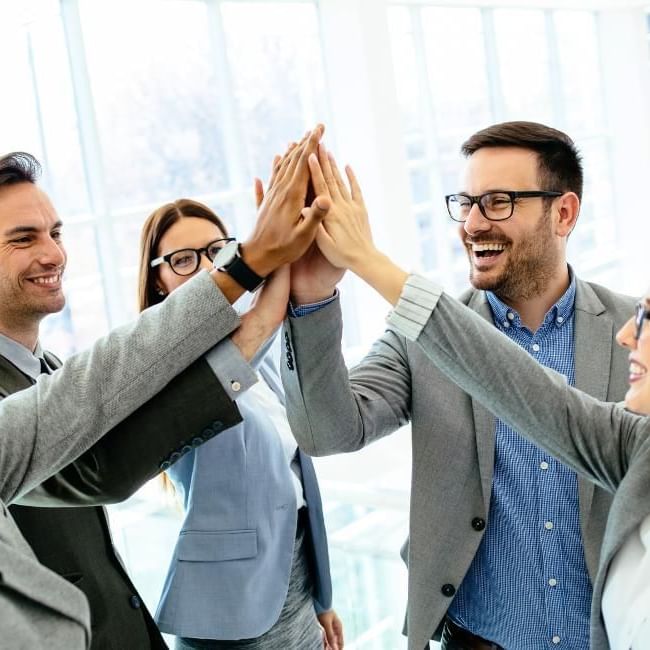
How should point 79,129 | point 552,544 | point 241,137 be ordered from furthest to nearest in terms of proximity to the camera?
point 241,137, point 79,129, point 552,544

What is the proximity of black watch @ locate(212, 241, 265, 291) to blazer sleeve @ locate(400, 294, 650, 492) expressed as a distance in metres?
0.28

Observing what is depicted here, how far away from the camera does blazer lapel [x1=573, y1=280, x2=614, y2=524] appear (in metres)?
1.83

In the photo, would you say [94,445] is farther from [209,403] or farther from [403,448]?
[403,448]

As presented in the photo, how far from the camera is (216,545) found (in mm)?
2064

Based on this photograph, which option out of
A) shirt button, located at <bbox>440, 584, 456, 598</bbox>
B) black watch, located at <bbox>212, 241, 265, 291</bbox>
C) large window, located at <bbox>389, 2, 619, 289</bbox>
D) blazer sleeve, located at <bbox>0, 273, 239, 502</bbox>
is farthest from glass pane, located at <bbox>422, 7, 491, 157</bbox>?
blazer sleeve, located at <bbox>0, 273, 239, 502</bbox>

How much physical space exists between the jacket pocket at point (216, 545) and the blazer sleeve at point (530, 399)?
0.69 meters

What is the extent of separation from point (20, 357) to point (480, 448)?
0.99 metres

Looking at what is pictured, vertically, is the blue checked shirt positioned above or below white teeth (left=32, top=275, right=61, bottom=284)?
below

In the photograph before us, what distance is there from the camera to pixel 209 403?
5.01 feet

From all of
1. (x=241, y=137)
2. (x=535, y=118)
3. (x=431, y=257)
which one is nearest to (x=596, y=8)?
(x=535, y=118)

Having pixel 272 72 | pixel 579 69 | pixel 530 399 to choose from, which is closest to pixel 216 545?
pixel 530 399

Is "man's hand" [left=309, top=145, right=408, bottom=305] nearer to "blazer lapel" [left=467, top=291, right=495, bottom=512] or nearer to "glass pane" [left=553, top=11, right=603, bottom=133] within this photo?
"blazer lapel" [left=467, top=291, right=495, bottom=512]

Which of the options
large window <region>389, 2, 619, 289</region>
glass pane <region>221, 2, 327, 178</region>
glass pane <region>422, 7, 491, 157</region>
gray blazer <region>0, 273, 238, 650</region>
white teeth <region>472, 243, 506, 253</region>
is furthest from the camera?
glass pane <region>422, 7, 491, 157</region>

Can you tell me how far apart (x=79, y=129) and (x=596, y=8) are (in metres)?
9.00
